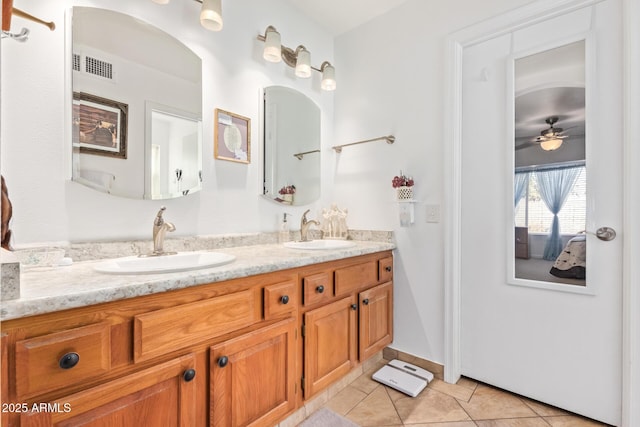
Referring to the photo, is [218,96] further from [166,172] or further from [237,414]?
[237,414]

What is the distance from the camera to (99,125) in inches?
54.7

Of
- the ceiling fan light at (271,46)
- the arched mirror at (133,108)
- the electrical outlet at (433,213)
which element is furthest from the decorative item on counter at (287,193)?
the electrical outlet at (433,213)

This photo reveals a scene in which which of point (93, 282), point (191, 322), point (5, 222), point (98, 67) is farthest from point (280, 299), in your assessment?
point (98, 67)

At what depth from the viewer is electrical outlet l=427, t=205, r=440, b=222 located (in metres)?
2.02

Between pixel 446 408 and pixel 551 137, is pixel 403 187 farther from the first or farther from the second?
pixel 446 408

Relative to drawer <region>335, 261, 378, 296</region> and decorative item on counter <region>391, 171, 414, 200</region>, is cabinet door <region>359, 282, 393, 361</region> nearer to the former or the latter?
drawer <region>335, 261, 378, 296</region>

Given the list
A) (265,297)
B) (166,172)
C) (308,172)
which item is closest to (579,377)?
(265,297)

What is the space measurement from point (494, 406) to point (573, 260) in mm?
889

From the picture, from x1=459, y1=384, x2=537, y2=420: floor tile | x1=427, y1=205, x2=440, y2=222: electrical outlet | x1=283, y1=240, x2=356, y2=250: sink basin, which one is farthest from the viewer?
x1=427, y1=205, x2=440, y2=222: electrical outlet

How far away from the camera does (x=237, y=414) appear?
1.21 metres

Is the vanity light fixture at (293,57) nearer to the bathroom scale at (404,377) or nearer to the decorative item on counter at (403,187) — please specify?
the decorative item on counter at (403,187)

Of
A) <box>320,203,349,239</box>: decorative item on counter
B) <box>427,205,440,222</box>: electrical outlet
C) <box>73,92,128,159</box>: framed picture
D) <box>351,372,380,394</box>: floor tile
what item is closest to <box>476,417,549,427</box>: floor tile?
<box>351,372,380,394</box>: floor tile

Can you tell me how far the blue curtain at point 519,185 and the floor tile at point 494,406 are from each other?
1.09 meters

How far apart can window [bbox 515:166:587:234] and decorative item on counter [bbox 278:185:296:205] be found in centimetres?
141
